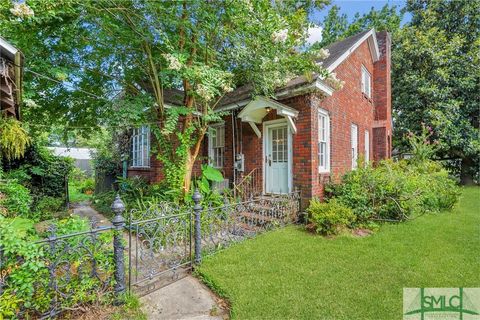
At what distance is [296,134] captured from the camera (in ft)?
22.7

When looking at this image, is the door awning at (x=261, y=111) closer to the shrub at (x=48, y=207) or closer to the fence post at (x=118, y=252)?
the fence post at (x=118, y=252)

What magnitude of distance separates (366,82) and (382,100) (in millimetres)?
1624

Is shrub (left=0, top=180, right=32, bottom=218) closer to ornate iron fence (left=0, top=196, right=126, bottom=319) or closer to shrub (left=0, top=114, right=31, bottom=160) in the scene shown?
shrub (left=0, top=114, right=31, bottom=160)

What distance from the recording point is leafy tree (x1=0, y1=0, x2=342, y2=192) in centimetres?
529

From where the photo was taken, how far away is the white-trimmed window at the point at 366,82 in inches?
425

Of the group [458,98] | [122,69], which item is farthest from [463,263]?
[458,98]

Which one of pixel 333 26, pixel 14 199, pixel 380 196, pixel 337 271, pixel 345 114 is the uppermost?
pixel 333 26

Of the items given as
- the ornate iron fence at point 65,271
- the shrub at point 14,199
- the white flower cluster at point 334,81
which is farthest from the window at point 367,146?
the shrub at point 14,199

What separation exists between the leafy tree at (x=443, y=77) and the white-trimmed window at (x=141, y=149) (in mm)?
14982

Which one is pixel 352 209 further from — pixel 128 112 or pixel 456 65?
pixel 456 65

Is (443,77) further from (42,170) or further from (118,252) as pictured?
(42,170)

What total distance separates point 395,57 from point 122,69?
1600 cm

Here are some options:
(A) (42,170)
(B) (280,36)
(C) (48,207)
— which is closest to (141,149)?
(A) (42,170)

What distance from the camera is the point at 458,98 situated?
552 inches
